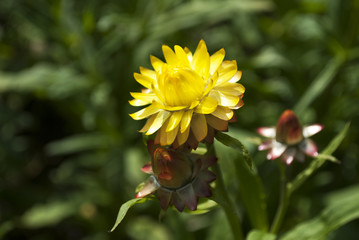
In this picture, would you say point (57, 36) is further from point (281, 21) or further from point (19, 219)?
point (281, 21)

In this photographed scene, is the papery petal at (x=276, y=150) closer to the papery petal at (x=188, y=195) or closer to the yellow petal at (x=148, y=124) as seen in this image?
the papery petal at (x=188, y=195)

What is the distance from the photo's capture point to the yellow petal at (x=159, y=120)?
1415 millimetres

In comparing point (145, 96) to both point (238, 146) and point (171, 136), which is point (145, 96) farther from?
point (238, 146)

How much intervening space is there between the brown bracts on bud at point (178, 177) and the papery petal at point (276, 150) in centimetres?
27

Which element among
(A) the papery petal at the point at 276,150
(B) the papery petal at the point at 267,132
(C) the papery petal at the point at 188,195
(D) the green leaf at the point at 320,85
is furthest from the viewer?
(D) the green leaf at the point at 320,85

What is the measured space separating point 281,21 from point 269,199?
1535 mm

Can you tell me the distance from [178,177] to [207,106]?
10.1 inches

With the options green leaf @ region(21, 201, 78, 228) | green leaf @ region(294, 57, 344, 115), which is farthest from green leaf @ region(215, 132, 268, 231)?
green leaf @ region(21, 201, 78, 228)

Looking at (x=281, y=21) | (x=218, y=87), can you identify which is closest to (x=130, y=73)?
(x=281, y=21)

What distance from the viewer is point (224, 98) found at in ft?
4.65

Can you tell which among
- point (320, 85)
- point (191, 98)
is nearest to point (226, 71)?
point (191, 98)

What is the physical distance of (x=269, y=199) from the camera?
2.54 meters

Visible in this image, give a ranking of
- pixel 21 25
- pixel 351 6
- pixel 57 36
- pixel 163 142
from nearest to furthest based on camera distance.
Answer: pixel 163 142 < pixel 351 6 < pixel 57 36 < pixel 21 25

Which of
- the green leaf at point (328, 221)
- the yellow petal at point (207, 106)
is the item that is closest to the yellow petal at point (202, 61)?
the yellow petal at point (207, 106)
